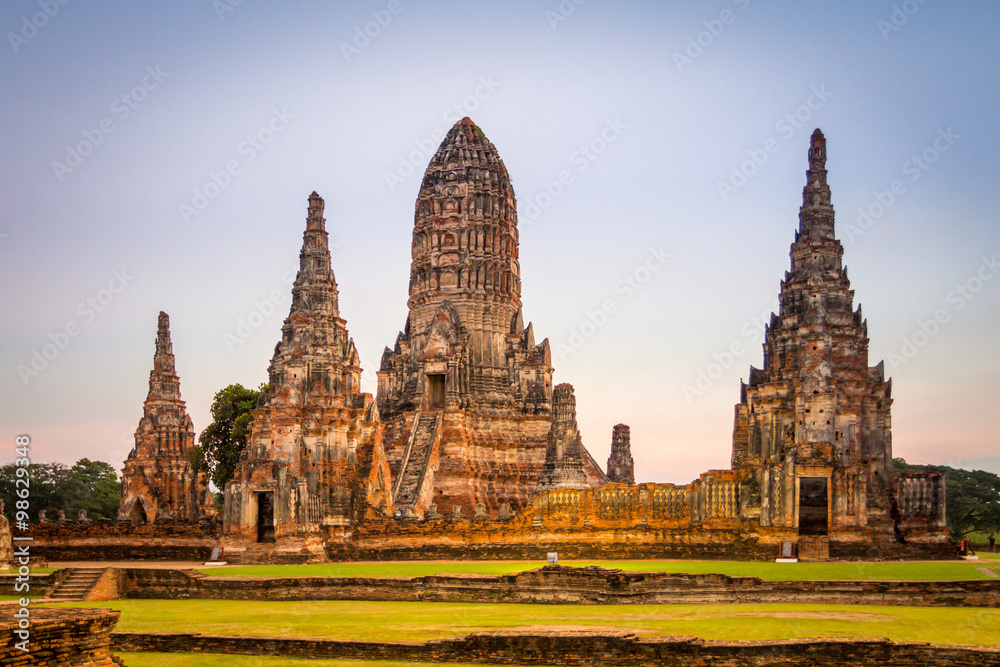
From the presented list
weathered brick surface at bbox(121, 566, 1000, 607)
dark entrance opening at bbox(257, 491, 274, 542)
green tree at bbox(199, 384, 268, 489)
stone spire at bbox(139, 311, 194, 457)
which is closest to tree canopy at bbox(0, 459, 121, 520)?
green tree at bbox(199, 384, 268, 489)

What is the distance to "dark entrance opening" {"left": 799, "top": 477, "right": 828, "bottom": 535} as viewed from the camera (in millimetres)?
27750

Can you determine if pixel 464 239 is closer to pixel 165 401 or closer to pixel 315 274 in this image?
pixel 315 274

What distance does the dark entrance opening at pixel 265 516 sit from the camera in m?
32.3

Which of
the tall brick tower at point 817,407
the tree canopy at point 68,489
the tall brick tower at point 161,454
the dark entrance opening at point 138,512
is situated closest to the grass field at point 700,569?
the tall brick tower at point 817,407

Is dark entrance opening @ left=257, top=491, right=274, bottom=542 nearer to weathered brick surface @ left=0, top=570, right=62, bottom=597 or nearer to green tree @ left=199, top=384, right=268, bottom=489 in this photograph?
weathered brick surface @ left=0, top=570, right=62, bottom=597

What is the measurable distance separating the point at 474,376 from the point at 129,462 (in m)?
15.5

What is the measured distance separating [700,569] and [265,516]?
1525cm

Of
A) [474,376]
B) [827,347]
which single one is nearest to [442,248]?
[474,376]

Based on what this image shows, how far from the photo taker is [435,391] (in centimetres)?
4572

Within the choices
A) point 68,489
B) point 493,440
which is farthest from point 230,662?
point 68,489

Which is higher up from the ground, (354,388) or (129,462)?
(354,388)

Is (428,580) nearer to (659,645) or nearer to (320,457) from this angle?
(659,645)

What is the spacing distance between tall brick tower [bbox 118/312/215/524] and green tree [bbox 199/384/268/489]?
369 cm

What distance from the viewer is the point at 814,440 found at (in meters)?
27.8
